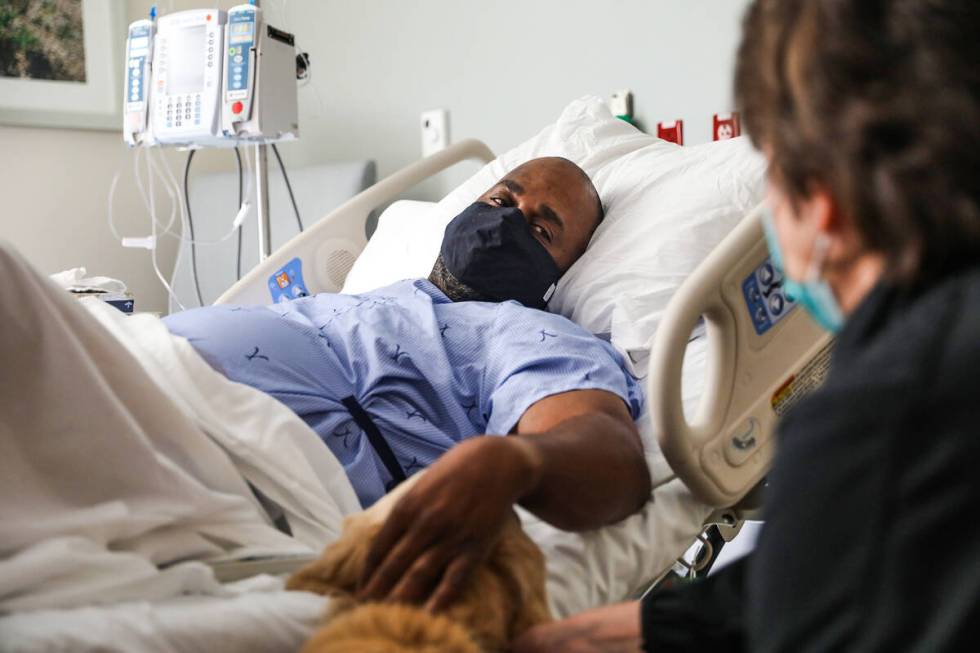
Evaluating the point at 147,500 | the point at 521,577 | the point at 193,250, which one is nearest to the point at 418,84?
the point at 193,250

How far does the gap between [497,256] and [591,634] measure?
3.03 feet

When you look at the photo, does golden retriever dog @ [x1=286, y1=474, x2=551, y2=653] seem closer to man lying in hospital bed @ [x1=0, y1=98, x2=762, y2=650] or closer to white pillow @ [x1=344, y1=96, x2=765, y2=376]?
man lying in hospital bed @ [x1=0, y1=98, x2=762, y2=650]

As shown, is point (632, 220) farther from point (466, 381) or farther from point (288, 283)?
point (288, 283)

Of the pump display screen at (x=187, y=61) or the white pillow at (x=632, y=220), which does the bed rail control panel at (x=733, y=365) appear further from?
the pump display screen at (x=187, y=61)

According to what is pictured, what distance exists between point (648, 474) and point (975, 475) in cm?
73

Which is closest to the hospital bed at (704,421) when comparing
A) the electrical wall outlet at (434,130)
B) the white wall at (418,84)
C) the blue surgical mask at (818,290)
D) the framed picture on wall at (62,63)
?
the blue surgical mask at (818,290)

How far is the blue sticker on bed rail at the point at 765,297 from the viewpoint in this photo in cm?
133

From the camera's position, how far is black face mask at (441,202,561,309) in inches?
67.7

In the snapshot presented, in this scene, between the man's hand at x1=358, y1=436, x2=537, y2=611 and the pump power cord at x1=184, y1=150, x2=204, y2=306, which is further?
the pump power cord at x1=184, y1=150, x2=204, y2=306

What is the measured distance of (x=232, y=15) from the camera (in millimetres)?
2518

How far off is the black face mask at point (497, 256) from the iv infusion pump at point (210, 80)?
99cm

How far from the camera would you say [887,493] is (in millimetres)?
529

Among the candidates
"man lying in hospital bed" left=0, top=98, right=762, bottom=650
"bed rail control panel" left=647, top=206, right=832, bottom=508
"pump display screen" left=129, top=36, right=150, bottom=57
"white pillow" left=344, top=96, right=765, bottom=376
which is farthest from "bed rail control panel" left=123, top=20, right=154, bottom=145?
"bed rail control panel" left=647, top=206, right=832, bottom=508

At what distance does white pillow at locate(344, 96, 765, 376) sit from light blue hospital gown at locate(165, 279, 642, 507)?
156 millimetres
